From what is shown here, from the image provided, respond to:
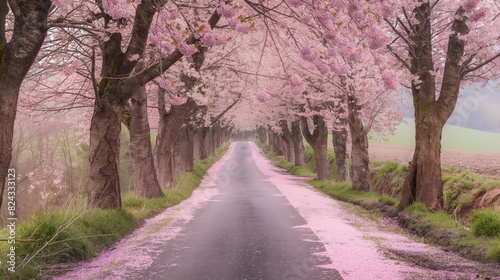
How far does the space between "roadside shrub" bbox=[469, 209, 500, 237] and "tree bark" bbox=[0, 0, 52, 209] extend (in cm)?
847

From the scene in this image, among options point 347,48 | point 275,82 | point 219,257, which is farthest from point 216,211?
point 275,82

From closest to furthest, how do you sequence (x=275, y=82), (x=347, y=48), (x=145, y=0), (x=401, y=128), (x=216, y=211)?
(x=347, y=48) → (x=145, y=0) → (x=216, y=211) → (x=275, y=82) → (x=401, y=128)

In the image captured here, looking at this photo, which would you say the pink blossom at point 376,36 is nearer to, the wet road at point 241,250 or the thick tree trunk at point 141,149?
the wet road at point 241,250

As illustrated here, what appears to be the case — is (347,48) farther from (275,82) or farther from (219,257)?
(275,82)

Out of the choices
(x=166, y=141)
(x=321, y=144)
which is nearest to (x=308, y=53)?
(x=166, y=141)

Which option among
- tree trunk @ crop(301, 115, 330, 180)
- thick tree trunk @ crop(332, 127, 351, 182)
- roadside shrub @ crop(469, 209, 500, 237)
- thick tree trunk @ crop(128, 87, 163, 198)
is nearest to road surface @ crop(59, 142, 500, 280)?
roadside shrub @ crop(469, 209, 500, 237)

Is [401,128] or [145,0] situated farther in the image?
[401,128]

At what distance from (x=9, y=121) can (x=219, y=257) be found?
3.81 metres

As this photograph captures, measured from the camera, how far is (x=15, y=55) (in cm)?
590

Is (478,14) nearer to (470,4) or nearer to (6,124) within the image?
(470,4)

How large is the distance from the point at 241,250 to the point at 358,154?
506 inches

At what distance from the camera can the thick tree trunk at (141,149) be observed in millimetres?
15453

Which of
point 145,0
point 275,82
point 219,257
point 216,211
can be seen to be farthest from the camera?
point 275,82

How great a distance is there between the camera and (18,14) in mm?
6000
